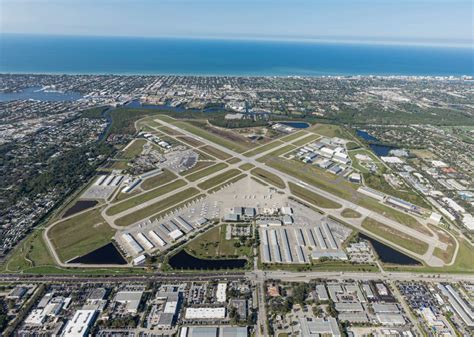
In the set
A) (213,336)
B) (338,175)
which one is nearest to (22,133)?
(213,336)

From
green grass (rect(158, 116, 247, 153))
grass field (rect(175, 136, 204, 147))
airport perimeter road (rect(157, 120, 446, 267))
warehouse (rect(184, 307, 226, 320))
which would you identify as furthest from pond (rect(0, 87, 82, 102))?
warehouse (rect(184, 307, 226, 320))

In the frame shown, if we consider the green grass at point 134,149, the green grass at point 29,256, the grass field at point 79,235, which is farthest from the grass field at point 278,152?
the green grass at point 29,256

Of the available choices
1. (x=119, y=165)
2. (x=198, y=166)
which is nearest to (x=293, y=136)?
(x=198, y=166)

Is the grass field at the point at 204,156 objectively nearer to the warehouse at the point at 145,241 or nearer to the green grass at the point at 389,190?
the warehouse at the point at 145,241

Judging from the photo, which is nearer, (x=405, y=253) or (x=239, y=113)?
(x=405, y=253)

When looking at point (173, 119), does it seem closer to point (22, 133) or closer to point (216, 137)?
point (216, 137)

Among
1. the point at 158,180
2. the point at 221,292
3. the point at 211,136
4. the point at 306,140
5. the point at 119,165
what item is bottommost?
the point at 306,140

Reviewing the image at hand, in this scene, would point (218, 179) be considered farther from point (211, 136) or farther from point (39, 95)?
point (39, 95)
